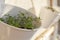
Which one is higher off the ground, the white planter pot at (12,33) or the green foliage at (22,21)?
the green foliage at (22,21)

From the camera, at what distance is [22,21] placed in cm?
68

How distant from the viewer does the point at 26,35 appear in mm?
642

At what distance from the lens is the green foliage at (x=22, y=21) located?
2.16 ft

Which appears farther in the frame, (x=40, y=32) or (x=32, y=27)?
(x=40, y=32)

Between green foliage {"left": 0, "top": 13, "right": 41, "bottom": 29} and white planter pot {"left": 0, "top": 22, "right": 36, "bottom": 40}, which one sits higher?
green foliage {"left": 0, "top": 13, "right": 41, "bottom": 29}

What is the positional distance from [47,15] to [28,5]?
0.24 m

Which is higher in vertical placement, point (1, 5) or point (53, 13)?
point (1, 5)

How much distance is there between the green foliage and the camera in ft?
2.16

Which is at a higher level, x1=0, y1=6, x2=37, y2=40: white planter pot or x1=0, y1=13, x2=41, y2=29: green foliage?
x1=0, y1=13, x2=41, y2=29: green foliage

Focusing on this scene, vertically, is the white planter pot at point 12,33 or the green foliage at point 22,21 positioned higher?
the green foliage at point 22,21

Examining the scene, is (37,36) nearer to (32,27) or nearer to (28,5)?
(32,27)

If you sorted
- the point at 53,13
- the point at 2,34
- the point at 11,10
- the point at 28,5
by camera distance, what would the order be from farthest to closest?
the point at 28,5
the point at 53,13
the point at 11,10
the point at 2,34

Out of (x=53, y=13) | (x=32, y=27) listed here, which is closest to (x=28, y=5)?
(x=53, y=13)

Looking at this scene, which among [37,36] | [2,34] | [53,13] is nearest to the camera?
[2,34]
